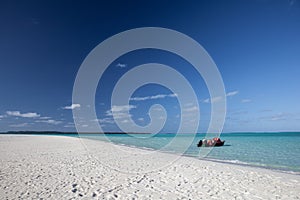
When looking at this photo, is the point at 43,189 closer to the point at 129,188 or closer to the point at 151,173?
the point at 129,188

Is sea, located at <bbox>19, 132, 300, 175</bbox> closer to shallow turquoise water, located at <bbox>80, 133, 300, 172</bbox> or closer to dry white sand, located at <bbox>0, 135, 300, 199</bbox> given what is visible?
shallow turquoise water, located at <bbox>80, 133, 300, 172</bbox>

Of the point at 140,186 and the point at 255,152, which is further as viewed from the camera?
the point at 255,152

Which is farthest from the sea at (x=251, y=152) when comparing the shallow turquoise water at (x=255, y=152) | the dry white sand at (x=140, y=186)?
the dry white sand at (x=140, y=186)

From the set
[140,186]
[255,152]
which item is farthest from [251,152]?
[140,186]

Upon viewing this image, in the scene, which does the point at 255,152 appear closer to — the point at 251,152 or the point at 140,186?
the point at 251,152

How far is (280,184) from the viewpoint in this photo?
19.8 ft

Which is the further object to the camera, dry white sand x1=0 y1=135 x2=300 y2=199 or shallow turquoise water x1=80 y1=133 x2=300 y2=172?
shallow turquoise water x1=80 y1=133 x2=300 y2=172

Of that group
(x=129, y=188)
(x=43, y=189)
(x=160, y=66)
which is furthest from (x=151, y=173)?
(x=160, y=66)

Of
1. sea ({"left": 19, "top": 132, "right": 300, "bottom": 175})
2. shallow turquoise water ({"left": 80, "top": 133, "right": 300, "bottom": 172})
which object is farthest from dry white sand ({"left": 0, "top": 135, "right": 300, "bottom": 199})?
shallow turquoise water ({"left": 80, "top": 133, "right": 300, "bottom": 172})

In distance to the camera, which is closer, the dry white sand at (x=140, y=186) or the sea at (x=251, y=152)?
the dry white sand at (x=140, y=186)

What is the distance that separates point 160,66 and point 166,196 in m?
17.8

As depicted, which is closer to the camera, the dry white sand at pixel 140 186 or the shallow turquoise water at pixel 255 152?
the dry white sand at pixel 140 186

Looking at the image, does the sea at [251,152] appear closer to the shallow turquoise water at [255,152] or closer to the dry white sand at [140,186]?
the shallow turquoise water at [255,152]

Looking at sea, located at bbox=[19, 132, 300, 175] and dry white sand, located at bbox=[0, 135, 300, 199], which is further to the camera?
sea, located at bbox=[19, 132, 300, 175]
